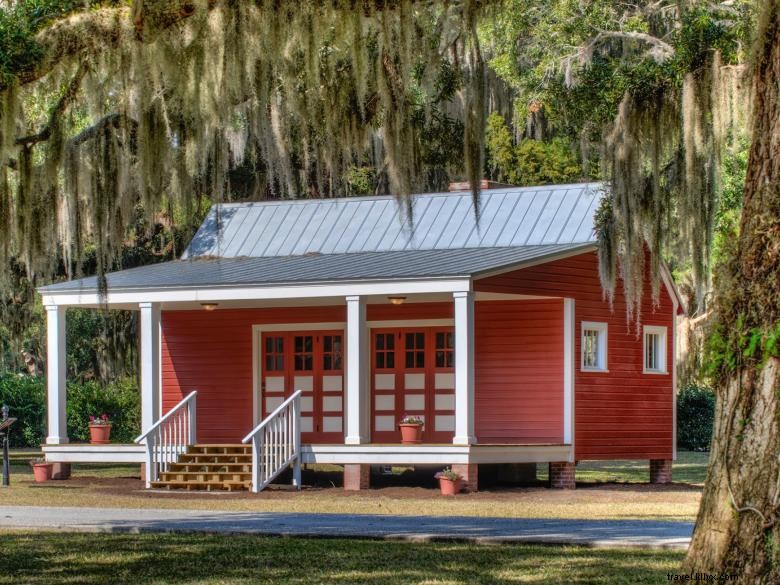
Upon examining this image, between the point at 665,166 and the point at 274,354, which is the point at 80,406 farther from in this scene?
the point at 665,166

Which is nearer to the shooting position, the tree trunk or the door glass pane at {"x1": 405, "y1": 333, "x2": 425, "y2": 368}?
the tree trunk

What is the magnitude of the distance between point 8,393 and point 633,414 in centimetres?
1788

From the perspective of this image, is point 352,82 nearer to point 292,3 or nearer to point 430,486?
point 292,3

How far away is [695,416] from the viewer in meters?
37.1

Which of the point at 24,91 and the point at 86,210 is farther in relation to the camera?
the point at 86,210

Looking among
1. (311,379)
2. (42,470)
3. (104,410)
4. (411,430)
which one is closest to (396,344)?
(311,379)

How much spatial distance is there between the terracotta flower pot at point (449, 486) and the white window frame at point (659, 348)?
524 centimetres

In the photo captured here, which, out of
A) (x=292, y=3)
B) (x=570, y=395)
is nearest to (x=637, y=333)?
(x=570, y=395)

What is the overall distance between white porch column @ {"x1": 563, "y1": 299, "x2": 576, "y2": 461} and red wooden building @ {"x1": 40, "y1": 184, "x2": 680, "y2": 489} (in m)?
0.02

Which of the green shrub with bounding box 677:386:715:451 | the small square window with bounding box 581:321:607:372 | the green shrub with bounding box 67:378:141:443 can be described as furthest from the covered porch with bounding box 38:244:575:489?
the green shrub with bounding box 677:386:715:451

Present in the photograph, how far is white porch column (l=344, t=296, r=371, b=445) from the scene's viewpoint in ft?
68.0

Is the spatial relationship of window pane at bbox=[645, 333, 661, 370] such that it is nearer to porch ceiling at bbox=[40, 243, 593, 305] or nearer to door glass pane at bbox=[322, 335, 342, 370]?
porch ceiling at bbox=[40, 243, 593, 305]

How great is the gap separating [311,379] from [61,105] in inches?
472

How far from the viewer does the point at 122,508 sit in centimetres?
1766
